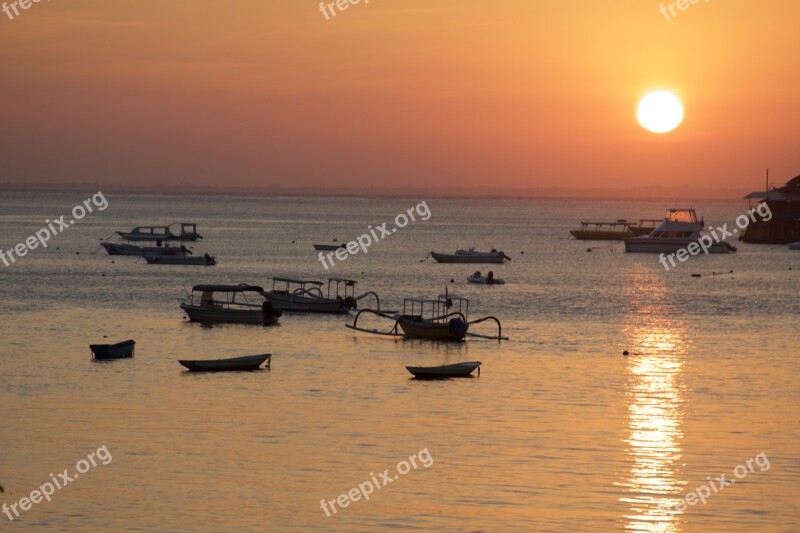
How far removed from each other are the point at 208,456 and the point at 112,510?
21.3 ft

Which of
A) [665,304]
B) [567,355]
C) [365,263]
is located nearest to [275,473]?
[567,355]

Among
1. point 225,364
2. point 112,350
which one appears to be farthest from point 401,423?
point 112,350

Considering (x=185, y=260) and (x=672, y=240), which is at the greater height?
(x=672, y=240)

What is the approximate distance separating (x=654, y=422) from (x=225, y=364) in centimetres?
2252

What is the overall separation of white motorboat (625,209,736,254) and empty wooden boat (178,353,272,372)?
440 ft

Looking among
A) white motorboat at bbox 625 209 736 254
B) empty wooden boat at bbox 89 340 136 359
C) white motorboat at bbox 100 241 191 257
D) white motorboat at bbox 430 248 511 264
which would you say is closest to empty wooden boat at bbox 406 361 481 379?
empty wooden boat at bbox 89 340 136 359

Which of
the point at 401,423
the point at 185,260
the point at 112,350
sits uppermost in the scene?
the point at 185,260

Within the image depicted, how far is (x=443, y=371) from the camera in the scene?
2351 inches

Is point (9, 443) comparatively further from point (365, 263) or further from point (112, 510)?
point (365, 263)

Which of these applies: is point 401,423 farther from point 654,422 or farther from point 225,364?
point 225,364

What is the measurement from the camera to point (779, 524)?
114ft

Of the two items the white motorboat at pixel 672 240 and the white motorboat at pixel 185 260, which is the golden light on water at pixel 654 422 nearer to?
the white motorboat at pixel 185 260

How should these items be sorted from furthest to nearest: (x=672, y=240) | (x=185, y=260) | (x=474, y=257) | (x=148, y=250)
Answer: (x=672, y=240) → (x=474, y=257) → (x=148, y=250) → (x=185, y=260)

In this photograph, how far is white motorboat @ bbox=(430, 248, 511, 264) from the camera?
160 meters
